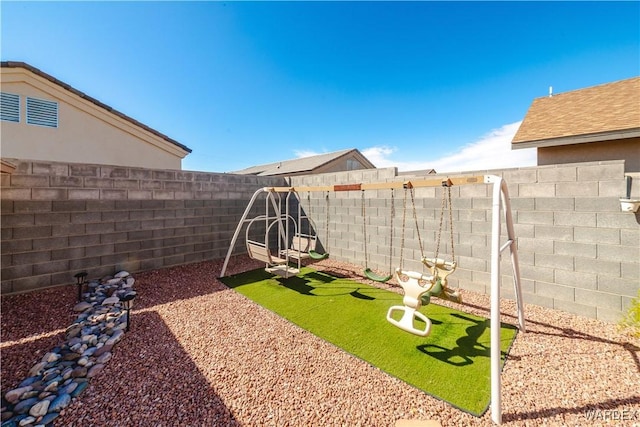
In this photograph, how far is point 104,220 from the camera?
14.5 feet

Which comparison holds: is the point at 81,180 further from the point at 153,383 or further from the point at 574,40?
the point at 574,40

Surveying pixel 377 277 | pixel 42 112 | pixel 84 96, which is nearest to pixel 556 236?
pixel 377 277

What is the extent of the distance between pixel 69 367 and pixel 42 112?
7571mm

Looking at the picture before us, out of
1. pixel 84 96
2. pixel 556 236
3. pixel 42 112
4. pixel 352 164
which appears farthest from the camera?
pixel 352 164

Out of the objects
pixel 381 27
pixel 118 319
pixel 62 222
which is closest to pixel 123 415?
pixel 118 319

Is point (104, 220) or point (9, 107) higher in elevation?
point (9, 107)

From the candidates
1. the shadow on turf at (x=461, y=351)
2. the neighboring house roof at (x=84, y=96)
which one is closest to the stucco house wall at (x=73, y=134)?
the neighboring house roof at (x=84, y=96)

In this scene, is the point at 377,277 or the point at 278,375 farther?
the point at 377,277

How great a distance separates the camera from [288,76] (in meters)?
9.54

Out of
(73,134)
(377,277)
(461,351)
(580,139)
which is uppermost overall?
(73,134)

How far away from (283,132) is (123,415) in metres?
16.5

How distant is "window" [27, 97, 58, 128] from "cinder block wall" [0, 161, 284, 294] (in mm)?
4054

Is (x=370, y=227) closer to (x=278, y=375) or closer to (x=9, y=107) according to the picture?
(x=278, y=375)

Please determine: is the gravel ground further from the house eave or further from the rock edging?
the house eave
